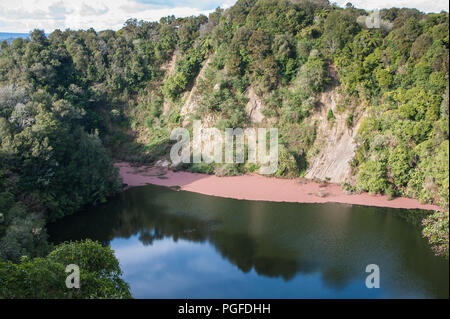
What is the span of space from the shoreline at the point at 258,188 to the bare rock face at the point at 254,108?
6.03 metres

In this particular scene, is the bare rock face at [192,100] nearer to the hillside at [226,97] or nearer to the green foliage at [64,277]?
the hillside at [226,97]

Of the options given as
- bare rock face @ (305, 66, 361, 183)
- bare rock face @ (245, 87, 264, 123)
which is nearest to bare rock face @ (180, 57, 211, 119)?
bare rock face @ (245, 87, 264, 123)

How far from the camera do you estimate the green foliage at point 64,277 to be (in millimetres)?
9734

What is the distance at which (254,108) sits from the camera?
119ft

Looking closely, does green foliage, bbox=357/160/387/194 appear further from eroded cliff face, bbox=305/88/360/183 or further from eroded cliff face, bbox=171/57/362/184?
eroded cliff face, bbox=305/88/360/183

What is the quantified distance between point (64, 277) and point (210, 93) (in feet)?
96.3

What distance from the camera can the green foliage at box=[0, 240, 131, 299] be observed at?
973cm

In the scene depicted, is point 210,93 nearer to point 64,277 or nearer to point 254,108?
point 254,108

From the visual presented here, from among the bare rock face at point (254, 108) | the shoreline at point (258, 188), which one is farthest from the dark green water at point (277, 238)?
the bare rock face at point (254, 108)

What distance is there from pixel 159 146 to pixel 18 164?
17443 millimetres

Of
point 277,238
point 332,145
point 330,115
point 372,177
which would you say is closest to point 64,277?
point 277,238

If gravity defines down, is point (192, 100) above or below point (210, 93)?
below
